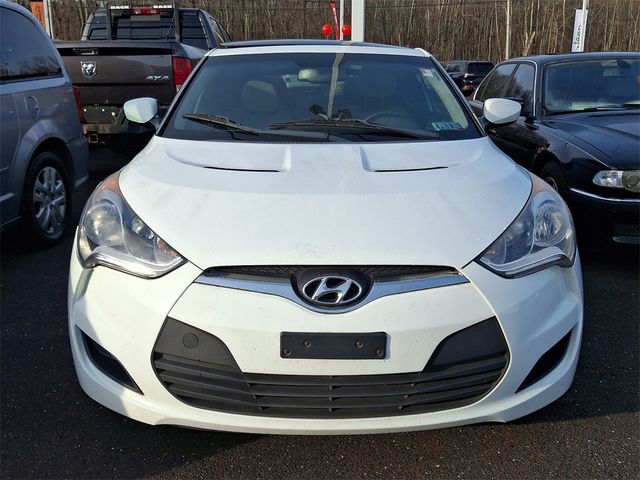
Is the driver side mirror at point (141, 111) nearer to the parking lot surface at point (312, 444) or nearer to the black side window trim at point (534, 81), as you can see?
the parking lot surface at point (312, 444)

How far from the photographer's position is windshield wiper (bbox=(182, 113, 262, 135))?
10.00 ft

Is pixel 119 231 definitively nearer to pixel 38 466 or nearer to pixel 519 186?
pixel 38 466

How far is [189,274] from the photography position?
2.00 m

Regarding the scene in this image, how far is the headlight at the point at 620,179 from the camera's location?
3977 mm

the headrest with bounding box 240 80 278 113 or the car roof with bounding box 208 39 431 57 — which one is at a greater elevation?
the car roof with bounding box 208 39 431 57

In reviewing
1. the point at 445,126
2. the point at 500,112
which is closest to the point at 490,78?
the point at 500,112

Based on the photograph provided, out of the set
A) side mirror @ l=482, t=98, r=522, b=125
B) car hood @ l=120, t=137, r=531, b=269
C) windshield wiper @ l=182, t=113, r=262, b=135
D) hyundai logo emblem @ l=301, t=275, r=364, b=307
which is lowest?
hyundai logo emblem @ l=301, t=275, r=364, b=307

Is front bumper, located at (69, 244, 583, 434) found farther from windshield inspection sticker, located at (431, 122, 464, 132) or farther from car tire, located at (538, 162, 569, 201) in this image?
car tire, located at (538, 162, 569, 201)

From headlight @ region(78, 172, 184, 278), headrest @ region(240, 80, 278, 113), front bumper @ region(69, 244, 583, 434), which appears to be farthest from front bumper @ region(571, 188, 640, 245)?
headlight @ region(78, 172, 184, 278)

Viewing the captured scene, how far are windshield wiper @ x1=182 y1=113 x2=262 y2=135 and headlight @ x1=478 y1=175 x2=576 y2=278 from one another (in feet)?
4.47

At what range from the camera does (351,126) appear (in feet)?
10.1

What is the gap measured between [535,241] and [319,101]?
149 centimetres

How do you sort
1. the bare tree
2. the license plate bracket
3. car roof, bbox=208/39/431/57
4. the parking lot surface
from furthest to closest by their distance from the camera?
the bare tree < car roof, bbox=208/39/431/57 < the parking lot surface < the license plate bracket

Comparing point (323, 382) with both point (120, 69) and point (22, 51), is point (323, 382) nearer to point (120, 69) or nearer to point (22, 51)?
point (22, 51)
